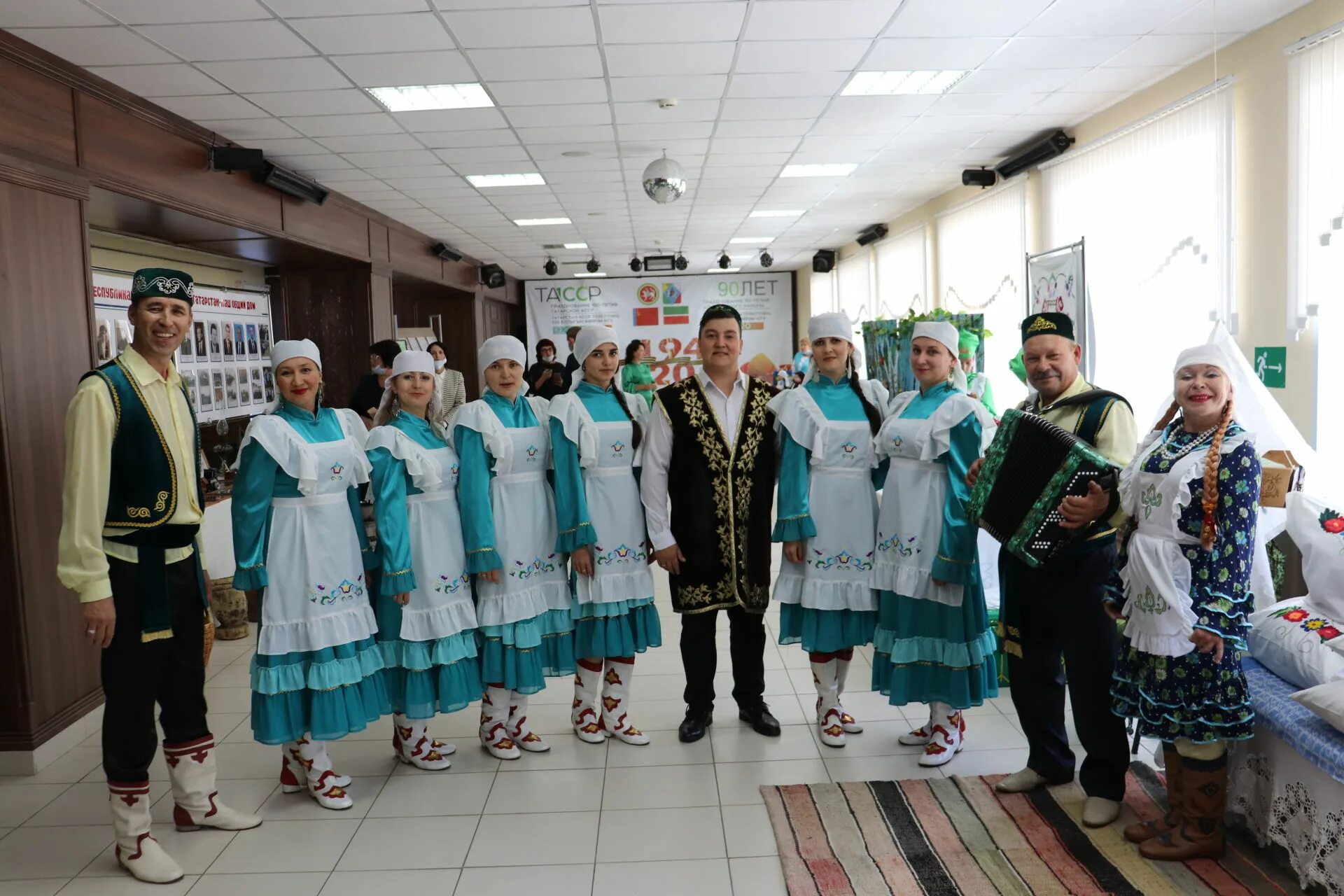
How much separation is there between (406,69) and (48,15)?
1619mm

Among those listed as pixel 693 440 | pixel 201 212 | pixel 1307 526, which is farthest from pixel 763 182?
pixel 1307 526

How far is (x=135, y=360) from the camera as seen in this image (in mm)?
3150

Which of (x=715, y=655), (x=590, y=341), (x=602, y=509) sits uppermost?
(x=590, y=341)

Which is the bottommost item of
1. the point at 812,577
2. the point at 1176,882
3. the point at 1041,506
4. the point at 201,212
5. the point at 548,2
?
the point at 1176,882

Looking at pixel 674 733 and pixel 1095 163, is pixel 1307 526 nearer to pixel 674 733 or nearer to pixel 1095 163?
pixel 674 733

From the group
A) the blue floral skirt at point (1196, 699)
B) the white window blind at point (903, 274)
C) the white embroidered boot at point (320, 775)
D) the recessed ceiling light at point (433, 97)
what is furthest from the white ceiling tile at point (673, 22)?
the white window blind at point (903, 274)

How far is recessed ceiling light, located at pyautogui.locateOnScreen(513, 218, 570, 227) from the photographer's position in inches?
418

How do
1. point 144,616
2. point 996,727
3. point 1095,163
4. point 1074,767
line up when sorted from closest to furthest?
point 144,616
point 1074,767
point 996,727
point 1095,163

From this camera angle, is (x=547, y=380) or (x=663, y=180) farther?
(x=547, y=380)

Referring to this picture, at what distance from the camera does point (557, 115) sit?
6199 mm

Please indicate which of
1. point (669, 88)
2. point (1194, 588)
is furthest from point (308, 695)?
point (669, 88)

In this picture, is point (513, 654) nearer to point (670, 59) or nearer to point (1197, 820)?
point (1197, 820)

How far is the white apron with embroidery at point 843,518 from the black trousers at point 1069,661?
573mm

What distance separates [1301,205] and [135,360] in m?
5.11
